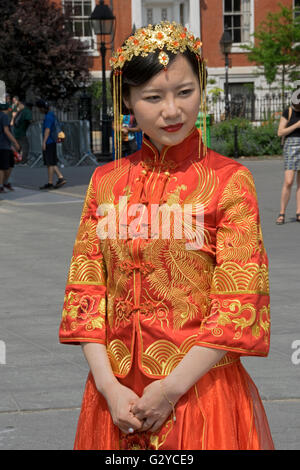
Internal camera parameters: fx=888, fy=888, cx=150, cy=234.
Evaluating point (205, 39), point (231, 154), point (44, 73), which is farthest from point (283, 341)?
point (205, 39)

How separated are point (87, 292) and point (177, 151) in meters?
0.48

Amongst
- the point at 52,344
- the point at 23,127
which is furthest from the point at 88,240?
the point at 23,127

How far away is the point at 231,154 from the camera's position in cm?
2478

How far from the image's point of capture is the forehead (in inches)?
96.3

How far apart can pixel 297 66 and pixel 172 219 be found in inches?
1493

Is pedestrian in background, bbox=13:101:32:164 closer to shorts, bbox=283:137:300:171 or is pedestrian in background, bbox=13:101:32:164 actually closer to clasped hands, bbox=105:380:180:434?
shorts, bbox=283:137:300:171

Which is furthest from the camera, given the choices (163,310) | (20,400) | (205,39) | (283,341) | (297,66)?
(205,39)

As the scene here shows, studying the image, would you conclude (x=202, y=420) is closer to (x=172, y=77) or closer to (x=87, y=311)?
(x=87, y=311)

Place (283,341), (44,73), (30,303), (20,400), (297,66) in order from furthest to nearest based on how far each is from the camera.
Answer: (297,66) → (44,73) → (30,303) → (283,341) → (20,400)

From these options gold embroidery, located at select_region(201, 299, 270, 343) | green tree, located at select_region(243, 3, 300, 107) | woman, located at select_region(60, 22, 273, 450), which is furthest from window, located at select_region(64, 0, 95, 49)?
gold embroidery, located at select_region(201, 299, 270, 343)

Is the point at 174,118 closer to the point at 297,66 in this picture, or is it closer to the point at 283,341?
the point at 283,341

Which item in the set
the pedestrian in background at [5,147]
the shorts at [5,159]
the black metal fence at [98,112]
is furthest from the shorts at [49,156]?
the black metal fence at [98,112]

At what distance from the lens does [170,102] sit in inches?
96.7
